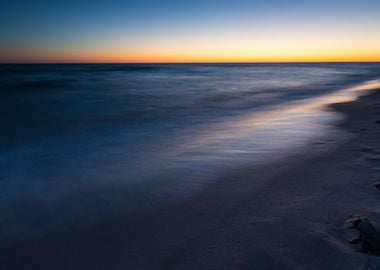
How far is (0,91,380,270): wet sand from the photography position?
2.28m

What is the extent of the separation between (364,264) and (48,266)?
93.9 inches

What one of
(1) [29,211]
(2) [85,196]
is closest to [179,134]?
(2) [85,196]

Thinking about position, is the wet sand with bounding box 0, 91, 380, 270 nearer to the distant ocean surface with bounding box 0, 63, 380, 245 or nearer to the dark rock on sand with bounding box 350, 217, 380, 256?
the dark rock on sand with bounding box 350, 217, 380, 256

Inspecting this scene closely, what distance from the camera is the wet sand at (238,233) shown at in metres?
2.28

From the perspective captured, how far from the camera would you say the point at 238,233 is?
262 cm

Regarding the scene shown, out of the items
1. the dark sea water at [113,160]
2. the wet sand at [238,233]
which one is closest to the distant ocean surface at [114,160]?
the dark sea water at [113,160]

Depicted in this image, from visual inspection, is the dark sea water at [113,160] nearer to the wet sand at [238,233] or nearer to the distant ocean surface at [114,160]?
the distant ocean surface at [114,160]

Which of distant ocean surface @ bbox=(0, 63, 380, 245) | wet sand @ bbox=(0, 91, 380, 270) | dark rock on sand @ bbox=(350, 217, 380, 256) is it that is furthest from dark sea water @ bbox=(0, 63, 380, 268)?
dark rock on sand @ bbox=(350, 217, 380, 256)

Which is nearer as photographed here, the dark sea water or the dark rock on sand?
→ the dark rock on sand

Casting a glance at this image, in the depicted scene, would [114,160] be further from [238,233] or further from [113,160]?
[238,233]

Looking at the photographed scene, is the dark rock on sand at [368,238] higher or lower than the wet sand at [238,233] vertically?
higher

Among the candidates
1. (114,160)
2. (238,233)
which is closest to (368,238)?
(238,233)

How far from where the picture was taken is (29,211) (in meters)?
3.32

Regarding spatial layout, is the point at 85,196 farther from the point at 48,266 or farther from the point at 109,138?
the point at 109,138
